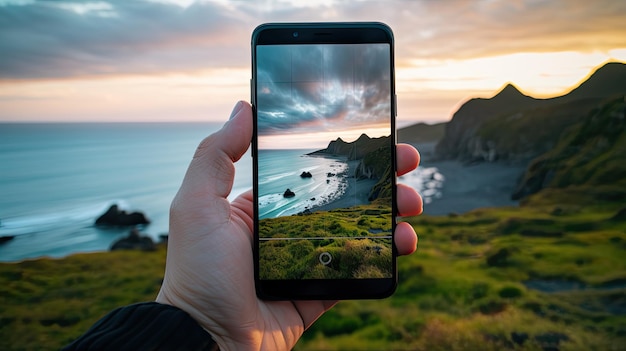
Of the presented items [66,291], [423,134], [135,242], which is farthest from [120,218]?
[423,134]

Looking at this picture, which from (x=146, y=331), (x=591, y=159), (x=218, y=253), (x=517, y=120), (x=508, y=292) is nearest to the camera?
(x=146, y=331)

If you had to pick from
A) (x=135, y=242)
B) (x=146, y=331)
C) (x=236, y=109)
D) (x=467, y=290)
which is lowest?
(x=467, y=290)

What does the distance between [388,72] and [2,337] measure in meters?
4.27

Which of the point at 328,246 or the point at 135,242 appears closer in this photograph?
the point at 328,246

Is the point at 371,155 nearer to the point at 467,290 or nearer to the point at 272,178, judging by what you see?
the point at 272,178

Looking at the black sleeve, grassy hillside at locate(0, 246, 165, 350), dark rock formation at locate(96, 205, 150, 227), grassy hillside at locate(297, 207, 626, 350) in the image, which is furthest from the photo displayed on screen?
dark rock formation at locate(96, 205, 150, 227)

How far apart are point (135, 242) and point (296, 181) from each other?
4245mm

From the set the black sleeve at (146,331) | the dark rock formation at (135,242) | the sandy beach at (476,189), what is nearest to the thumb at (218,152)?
the black sleeve at (146,331)

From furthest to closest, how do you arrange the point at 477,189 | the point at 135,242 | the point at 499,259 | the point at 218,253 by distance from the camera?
the point at 477,189, the point at 135,242, the point at 499,259, the point at 218,253

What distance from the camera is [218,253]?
119 cm

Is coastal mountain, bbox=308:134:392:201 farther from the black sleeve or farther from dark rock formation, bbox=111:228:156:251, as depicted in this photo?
dark rock formation, bbox=111:228:156:251

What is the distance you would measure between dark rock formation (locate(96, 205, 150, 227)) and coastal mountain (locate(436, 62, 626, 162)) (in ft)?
11.0

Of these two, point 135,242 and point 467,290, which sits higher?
point 135,242

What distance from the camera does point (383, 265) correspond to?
125 centimetres
